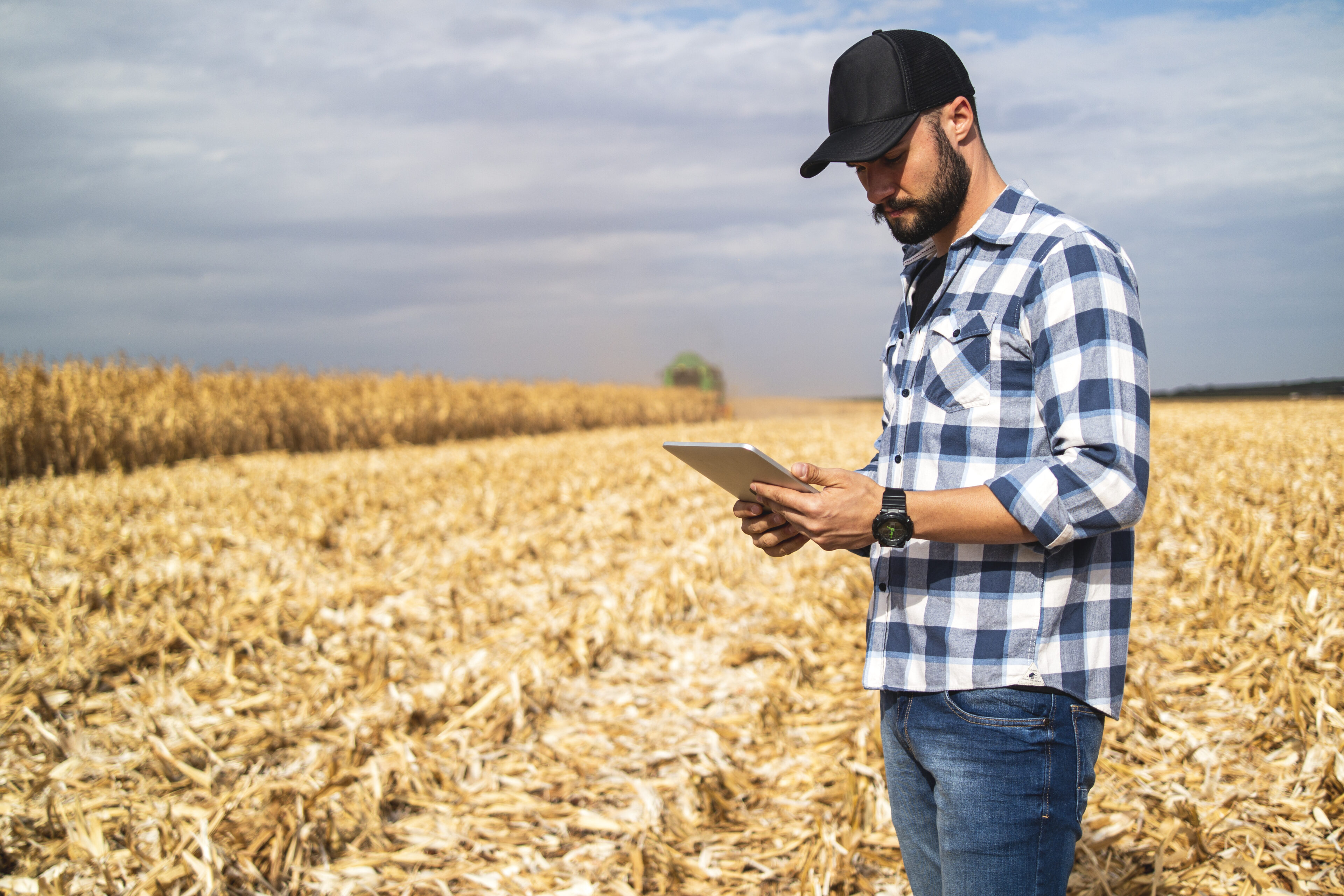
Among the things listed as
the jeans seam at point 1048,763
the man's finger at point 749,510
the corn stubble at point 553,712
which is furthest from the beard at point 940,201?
the corn stubble at point 553,712

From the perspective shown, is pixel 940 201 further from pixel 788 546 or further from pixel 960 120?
pixel 788 546

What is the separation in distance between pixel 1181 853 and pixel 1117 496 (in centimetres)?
228

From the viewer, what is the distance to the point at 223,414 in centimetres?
1333

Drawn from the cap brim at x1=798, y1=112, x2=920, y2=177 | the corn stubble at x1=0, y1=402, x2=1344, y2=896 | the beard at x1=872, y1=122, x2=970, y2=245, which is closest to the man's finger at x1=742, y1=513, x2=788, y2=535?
the beard at x1=872, y1=122, x2=970, y2=245

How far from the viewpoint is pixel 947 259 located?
5.98 ft

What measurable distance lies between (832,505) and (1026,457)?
15.6 inches

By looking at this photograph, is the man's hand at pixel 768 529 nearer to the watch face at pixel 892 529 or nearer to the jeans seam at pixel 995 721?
the watch face at pixel 892 529

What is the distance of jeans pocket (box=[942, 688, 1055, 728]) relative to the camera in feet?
5.22

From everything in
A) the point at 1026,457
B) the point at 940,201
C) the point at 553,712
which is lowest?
the point at 553,712

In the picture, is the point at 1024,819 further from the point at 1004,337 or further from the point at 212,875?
the point at 212,875

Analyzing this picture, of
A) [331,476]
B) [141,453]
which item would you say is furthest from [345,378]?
[331,476]

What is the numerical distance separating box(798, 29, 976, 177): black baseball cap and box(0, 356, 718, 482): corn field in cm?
1247

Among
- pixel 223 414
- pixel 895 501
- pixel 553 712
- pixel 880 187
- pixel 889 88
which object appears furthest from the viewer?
pixel 223 414

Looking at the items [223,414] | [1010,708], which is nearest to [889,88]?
[1010,708]
